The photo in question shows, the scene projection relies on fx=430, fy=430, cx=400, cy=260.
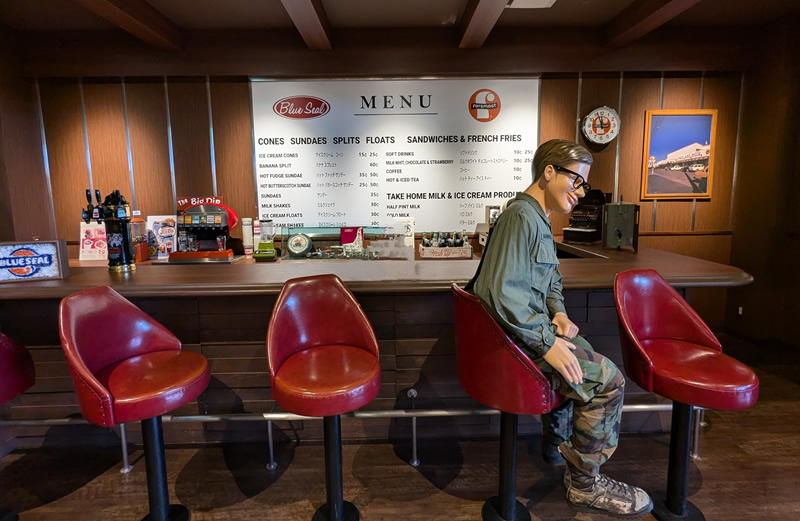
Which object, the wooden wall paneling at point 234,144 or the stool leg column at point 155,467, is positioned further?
the wooden wall paneling at point 234,144

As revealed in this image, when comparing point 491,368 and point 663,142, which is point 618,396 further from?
point 663,142

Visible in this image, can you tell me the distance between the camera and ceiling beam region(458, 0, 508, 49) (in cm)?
313

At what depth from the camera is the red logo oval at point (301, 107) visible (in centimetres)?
417

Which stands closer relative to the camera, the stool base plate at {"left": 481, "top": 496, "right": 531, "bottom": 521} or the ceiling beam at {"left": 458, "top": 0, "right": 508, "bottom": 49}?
the stool base plate at {"left": 481, "top": 496, "right": 531, "bottom": 521}

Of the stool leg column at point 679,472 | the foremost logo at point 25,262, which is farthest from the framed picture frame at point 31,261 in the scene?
the stool leg column at point 679,472

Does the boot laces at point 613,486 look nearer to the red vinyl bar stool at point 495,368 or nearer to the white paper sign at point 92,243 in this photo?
the red vinyl bar stool at point 495,368

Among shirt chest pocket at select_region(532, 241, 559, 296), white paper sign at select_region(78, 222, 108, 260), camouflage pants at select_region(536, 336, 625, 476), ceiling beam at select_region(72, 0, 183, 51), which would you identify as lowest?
camouflage pants at select_region(536, 336, 625, 476)

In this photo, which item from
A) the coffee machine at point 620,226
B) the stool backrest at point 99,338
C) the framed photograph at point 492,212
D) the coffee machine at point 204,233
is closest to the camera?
the stool backrest at point 99,338

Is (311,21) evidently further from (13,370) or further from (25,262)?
(13,370)

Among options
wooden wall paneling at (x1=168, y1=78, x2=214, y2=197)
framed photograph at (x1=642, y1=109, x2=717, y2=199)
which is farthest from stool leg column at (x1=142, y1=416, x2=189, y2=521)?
framed photograph at (x1=642, y1=109, x2=717, y2=199)

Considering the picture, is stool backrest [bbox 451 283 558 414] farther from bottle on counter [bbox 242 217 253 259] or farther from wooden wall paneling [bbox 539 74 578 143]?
wooden wall paneling [bbox 539 74 578 143]

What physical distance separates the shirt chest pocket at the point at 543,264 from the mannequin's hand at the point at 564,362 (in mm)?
217

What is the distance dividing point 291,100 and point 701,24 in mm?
3890

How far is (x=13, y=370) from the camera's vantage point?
170 centimetres
